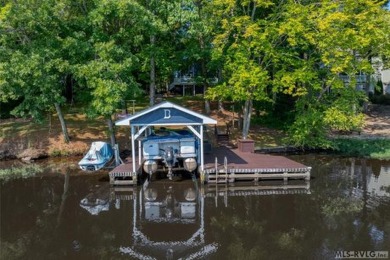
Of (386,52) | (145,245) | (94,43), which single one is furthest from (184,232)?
(386,52)

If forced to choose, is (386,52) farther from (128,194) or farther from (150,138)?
(128,194)

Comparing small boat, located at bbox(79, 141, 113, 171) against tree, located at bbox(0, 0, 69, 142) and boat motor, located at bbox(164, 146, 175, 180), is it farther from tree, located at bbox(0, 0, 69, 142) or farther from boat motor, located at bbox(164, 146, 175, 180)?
tree, located at bbox(0, 0, 69, 142)

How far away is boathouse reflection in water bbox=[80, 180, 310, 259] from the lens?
1130 cm

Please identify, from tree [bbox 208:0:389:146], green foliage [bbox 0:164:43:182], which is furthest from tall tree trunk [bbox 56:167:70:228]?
tree [bbox 208:0:389:146]

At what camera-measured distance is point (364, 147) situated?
24.6 m

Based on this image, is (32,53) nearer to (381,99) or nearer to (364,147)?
(364,147)

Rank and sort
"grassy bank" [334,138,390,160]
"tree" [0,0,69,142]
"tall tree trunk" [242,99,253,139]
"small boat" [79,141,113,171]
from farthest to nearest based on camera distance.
Answer: 1. "tall tree trunk" [242,99,253,139]
2. "grassy bank" [334,138,390,160]
3. "tree" [0,0,69,142]
4. "small boat" [79,141,113,171]

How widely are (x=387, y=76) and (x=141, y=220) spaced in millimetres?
36910

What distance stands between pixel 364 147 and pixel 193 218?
51.1ft

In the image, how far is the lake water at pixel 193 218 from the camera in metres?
11.2

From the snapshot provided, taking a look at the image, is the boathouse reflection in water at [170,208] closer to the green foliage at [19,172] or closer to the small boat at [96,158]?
the small boat at [96,158]

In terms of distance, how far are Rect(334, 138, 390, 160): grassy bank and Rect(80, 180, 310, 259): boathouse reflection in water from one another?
8.08 meters

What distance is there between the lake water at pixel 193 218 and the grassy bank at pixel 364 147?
4.06 metres

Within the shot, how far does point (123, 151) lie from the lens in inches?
965
